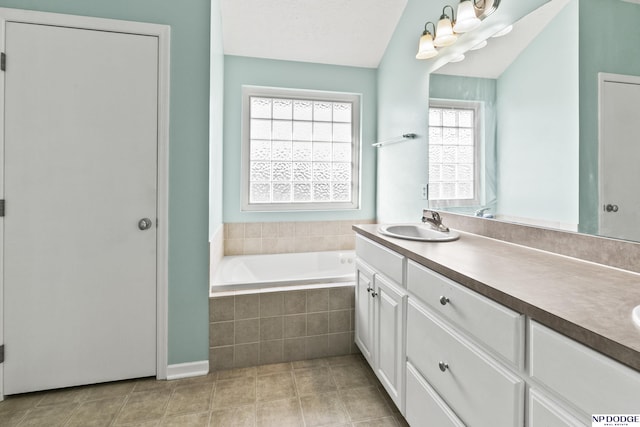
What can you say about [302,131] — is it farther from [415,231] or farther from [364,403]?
[364,403]

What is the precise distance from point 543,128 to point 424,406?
1.25 metres

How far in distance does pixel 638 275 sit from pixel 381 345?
108 cm

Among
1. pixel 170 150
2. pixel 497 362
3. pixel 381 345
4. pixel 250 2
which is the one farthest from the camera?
pixel 250 2

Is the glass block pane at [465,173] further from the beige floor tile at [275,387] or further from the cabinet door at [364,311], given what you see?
the beige floor tile at [275,387]

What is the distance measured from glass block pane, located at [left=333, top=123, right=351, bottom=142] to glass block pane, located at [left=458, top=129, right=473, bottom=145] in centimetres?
145

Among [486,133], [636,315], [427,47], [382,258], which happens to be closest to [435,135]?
[486,133]

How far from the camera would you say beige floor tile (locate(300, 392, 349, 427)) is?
1568 millimetres

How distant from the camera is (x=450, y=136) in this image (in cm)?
204

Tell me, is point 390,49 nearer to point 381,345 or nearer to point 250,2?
point 250,2

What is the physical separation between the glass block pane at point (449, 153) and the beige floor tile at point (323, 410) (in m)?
1.55

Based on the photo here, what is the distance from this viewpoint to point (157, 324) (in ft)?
6.24

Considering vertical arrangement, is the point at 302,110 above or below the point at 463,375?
above

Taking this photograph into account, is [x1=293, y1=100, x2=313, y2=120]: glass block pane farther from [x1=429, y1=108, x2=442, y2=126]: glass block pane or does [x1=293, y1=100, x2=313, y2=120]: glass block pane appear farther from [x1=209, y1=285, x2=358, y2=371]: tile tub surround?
[x1=209, y1=285, x2=358, y2=371]: tile tub surround

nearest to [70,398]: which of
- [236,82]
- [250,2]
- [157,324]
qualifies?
[157,324]
